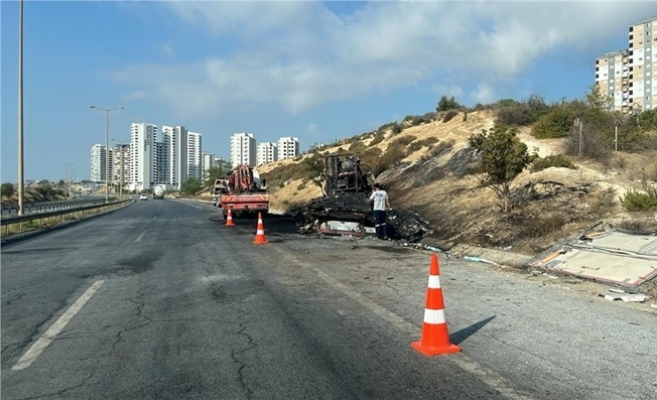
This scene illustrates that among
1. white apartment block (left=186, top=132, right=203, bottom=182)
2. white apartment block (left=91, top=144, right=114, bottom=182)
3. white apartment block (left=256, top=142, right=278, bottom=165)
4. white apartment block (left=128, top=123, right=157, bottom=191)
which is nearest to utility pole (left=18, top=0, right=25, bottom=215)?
white apartment block (left=256, top=142, right=278, bottom=165)

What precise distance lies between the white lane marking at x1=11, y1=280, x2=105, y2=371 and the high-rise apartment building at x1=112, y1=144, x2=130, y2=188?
81.1 m

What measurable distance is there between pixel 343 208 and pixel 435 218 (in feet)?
11.0

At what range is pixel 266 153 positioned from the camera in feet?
369

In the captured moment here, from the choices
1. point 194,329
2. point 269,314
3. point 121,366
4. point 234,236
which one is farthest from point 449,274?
point 234,236

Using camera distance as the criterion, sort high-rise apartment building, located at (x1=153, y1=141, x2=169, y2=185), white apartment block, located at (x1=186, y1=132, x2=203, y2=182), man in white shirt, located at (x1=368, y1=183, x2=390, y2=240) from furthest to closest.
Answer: white apartment block, located at (x1=186, y1=132, x2=203, y2=182) < high-rise apartment building, located at (x1=153, y1=141, x2=169, y2=185) < man in white shirt, located at (x1=368, y1=183, x2=390, y2=240)

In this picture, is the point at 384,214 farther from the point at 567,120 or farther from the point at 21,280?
the point at 567,120

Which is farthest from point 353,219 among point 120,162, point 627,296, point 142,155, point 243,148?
point 142,155

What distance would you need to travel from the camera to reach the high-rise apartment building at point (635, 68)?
10212 cm

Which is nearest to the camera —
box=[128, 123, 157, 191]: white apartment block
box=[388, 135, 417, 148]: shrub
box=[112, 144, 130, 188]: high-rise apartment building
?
box=[388, 135, 417, 148]: shrub

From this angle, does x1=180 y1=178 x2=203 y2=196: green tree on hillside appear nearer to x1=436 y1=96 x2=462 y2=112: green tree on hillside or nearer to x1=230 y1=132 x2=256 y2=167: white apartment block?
x1=230 y1=132 x2=256 y2=167: white apartment block

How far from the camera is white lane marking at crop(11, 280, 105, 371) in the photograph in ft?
18.5

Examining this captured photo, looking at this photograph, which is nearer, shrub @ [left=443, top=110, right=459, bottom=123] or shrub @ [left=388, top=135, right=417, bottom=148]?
shrub @ [left=388, top=135, right=417, bottom=148]

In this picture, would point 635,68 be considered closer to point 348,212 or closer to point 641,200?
point 348,212

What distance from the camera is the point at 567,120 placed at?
1136 inches
